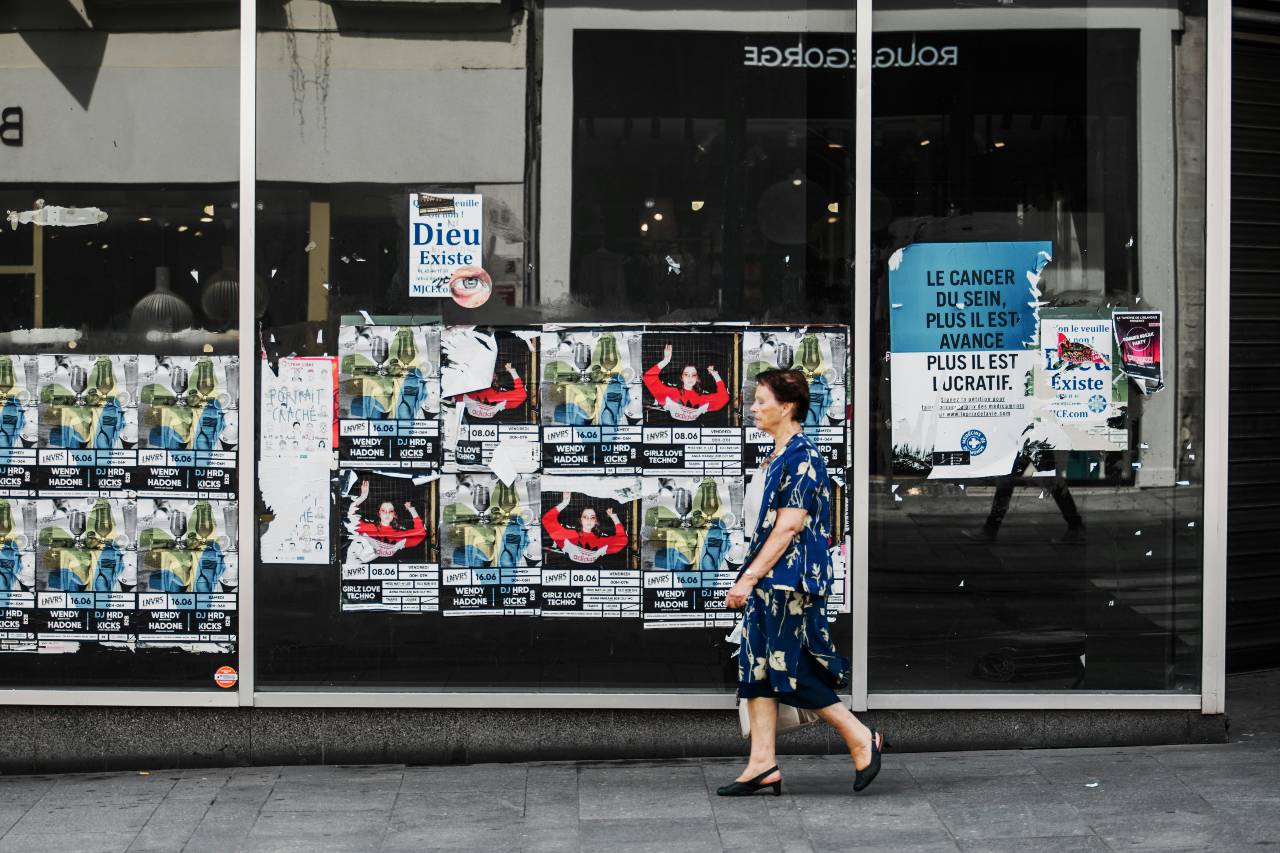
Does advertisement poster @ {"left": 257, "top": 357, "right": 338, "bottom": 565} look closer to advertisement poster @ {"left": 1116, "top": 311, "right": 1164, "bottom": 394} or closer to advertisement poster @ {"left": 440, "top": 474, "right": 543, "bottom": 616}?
advertisement poster @ {"left": 440, "top": 474, "right": 543, "bottom": 616}

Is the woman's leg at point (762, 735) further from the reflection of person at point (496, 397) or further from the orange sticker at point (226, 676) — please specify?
the orange sticker at point (226, 676)

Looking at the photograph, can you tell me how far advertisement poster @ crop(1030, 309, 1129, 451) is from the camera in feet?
24.0

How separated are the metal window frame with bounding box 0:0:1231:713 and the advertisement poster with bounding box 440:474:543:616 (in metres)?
0.41

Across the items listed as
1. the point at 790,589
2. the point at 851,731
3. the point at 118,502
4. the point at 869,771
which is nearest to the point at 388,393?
the point at 118,502

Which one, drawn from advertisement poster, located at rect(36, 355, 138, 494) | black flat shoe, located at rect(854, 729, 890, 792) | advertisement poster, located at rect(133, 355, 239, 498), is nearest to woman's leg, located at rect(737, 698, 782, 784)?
black flat shoe, located at rect(854, 729, 890, 792)

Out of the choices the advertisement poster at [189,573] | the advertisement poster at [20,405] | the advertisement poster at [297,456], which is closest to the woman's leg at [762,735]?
the advertisement poster at [297,456]

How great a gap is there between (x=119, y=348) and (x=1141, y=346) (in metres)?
4.54

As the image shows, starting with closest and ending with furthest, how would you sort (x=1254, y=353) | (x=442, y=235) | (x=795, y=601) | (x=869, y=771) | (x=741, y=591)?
(x=741, y=591), (x=795, y=601), (x=869, y=771), (x=442, y=235), (x=1254, y=353)

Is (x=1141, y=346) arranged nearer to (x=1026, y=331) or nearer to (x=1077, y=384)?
(x=1077, y=384)

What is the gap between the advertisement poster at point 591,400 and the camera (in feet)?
23.8

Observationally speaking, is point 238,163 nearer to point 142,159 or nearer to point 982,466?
point 142,159

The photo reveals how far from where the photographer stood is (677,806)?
646 centimetres

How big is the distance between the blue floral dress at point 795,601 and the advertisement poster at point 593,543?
0.96 metres

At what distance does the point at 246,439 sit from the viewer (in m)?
7.22
